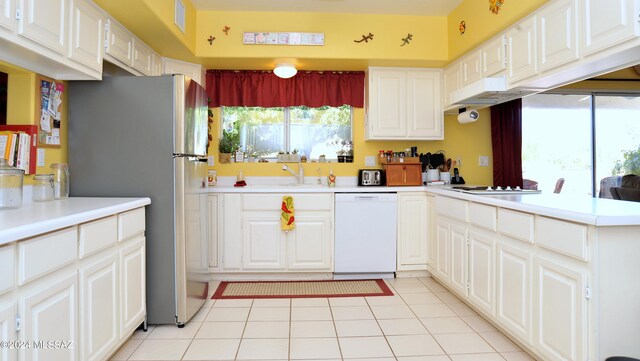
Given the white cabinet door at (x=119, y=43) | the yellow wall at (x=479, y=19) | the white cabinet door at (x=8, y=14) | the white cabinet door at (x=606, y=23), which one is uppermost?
the yellow wall at (x=479, y=19)

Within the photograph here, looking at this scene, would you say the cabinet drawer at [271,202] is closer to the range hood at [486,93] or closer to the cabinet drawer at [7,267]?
the range hood at [486,93]

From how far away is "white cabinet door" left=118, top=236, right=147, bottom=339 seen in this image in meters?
2.05

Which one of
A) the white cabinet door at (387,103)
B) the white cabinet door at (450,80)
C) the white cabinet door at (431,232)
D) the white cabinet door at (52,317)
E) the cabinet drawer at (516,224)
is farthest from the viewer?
the white cabinet door at (387,103)

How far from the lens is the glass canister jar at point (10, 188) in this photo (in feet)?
5.61

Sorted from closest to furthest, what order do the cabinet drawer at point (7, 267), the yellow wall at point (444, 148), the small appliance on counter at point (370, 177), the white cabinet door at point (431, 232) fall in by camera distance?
the cabinet drawer at point (7, 267) < the white cabinet door at point (431, 232) < the small appliance on counter at point (370, 177) < the yellow wall at point (444, 148)

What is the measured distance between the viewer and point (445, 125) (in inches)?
164

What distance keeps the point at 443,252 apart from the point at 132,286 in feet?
8.09

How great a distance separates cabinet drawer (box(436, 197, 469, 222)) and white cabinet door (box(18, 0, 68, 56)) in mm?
2805

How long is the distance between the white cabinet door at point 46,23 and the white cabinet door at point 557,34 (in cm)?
293

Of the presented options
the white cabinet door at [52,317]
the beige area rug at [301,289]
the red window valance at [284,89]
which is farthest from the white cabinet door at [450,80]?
the white cabinet door at [52,317]

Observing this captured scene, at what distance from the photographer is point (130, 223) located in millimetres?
2125

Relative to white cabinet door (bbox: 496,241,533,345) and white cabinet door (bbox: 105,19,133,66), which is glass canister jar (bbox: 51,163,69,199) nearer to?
white cabinet door (bbox: 105,19,133,66)

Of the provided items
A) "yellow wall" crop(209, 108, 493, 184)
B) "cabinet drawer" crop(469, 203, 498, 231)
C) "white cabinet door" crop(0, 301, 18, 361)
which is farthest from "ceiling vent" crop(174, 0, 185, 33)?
"cabinet drawer" crop(469, 203, 498, 231)

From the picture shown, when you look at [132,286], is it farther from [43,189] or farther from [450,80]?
[450,80]
